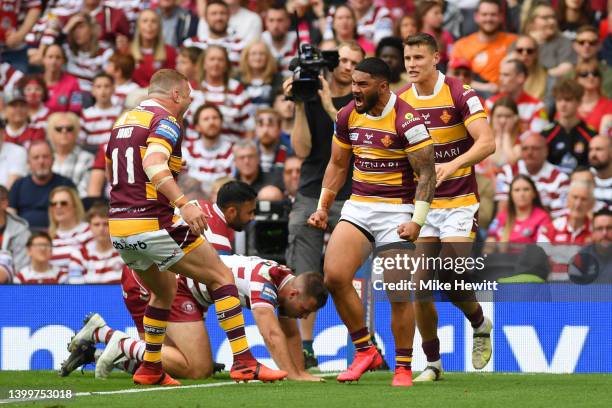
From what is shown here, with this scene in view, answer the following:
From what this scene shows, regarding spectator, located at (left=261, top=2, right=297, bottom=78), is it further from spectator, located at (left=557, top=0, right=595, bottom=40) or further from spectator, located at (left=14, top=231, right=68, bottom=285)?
spectator, located at (left=14, top=231, right=68, bottom=285)

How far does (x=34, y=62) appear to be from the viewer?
18359 mm

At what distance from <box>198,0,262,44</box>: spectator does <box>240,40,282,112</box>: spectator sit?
64 cm

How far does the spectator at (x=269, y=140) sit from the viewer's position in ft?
50.0

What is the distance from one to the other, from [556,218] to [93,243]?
16.6ft

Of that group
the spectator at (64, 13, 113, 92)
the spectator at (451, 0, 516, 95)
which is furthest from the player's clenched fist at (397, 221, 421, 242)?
the spectator at (64, 13, 113, 92)

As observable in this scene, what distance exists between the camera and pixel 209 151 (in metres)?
15.6

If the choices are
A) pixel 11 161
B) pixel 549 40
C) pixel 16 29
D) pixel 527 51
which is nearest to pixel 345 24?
pixel 527 51

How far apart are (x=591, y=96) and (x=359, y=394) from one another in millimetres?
7606

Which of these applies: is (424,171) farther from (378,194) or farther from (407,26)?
(407,26)

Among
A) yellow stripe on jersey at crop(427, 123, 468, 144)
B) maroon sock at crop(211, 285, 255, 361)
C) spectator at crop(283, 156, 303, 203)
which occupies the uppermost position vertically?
yellow stripe on jersey at crop(427, 123, 468, 144)

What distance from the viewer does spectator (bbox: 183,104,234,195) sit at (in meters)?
15.5

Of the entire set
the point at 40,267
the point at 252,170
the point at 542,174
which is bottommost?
the point at 40,267

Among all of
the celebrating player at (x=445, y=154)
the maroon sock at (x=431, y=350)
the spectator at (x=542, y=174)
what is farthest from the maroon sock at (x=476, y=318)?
the spectator at (x=542, y=174)

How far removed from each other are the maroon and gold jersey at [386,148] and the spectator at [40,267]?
17.8 ft
